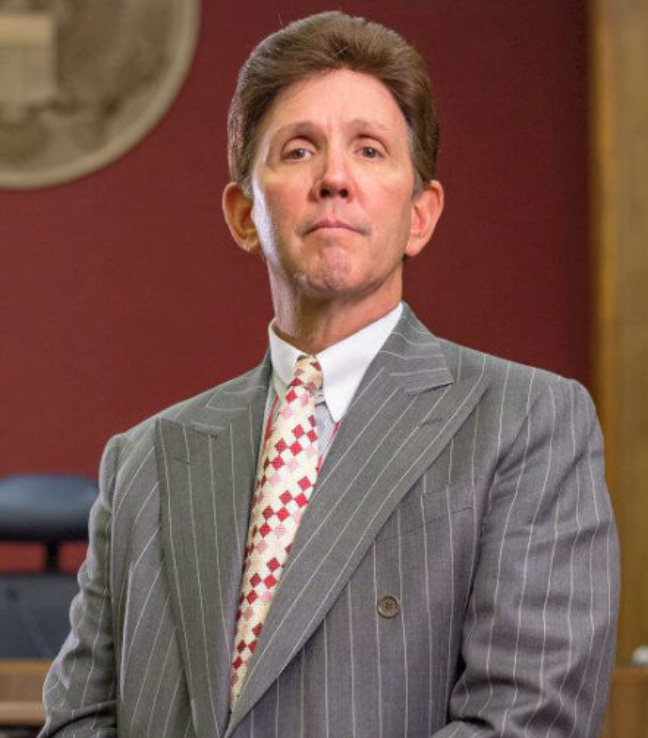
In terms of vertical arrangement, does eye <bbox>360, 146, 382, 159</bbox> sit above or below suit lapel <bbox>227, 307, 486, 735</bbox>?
above

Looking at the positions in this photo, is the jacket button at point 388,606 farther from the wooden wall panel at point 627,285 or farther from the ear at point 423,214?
the wooden wall panel at point 627,285

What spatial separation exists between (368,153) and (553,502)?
→ 1.24 ft

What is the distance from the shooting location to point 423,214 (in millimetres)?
1500

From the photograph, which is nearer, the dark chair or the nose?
the nose

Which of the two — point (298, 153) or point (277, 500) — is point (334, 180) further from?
point (277, 500)

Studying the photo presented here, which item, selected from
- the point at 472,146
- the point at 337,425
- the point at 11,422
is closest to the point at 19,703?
the point at 337,425

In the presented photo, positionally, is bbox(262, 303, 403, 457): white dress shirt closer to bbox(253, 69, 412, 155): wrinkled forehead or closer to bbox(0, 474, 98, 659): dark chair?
bbox(253, 69, 412, 155): wrinkled forehead

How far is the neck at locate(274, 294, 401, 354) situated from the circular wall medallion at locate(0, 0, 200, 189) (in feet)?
11.7

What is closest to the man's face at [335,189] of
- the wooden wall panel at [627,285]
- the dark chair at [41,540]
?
the dark chair at [41,540]

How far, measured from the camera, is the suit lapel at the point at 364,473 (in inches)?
50.1

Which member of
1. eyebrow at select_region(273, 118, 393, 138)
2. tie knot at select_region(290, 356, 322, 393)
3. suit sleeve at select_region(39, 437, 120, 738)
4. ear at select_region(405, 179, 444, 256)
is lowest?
suit sleeve at select_region(39, 437, 120, 738)

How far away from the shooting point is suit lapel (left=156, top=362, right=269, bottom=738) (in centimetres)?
131

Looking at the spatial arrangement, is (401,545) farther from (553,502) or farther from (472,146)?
(472,146)

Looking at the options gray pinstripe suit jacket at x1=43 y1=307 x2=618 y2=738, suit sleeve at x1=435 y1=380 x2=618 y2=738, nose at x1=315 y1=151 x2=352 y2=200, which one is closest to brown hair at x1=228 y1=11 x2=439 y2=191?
nose at x1=315 y1=151 x2=352 y2=200
